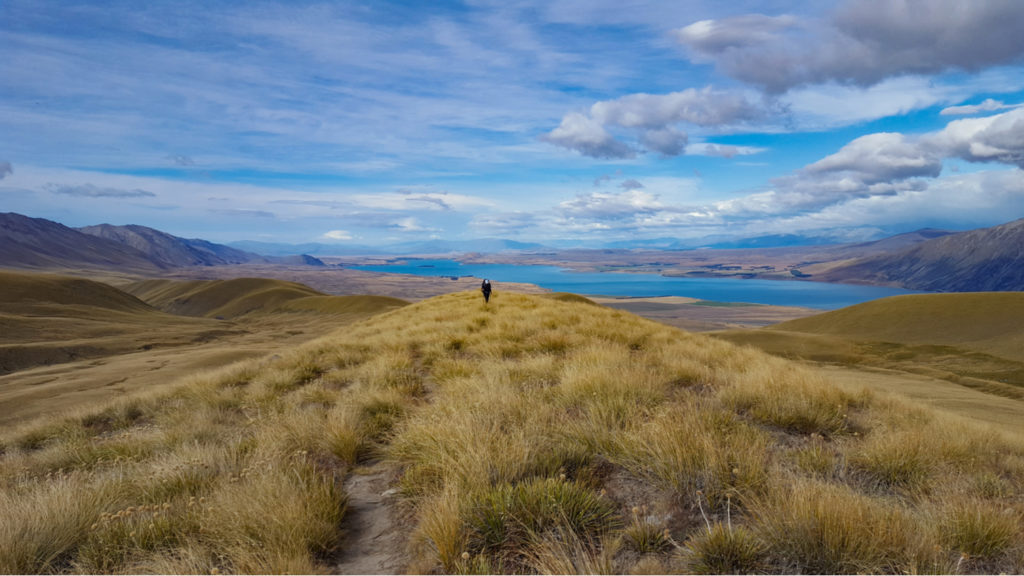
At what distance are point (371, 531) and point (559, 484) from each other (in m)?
1.60

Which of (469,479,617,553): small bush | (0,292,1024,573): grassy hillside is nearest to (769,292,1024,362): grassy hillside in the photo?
(0,292,1024,573): grassy hillside

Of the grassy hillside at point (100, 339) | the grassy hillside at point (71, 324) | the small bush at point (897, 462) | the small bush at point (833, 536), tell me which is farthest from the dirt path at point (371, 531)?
the grassy hillside at point (71, 324)

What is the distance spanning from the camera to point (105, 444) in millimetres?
6051

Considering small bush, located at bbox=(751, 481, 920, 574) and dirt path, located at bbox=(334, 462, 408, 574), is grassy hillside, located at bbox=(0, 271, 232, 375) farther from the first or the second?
small bush, located at bbox=(751, 481, 920, 574)

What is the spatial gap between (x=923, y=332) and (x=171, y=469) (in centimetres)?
6876

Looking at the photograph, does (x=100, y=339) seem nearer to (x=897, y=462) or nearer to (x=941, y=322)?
(x=897, y=462)

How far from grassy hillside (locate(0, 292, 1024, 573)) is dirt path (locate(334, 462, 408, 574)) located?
0.08 metres

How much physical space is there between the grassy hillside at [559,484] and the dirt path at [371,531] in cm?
8

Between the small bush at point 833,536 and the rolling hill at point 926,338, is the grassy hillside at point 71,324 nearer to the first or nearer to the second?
the small bush at point 833,536

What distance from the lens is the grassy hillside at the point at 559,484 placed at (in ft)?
9.71

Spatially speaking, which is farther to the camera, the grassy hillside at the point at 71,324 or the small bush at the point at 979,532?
the grassy hillside at the point at 71,324

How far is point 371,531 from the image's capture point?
3648mm

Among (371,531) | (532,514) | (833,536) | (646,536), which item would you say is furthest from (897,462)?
(371,531)

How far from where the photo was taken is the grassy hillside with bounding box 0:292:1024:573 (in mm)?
2961
